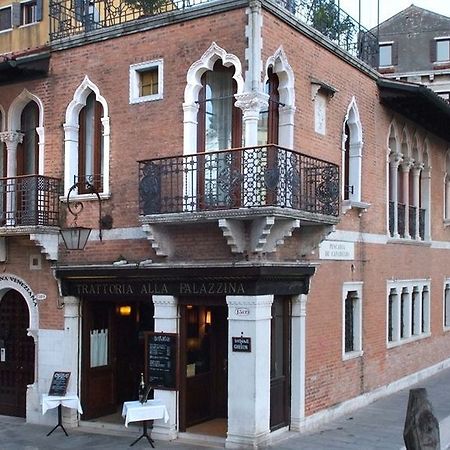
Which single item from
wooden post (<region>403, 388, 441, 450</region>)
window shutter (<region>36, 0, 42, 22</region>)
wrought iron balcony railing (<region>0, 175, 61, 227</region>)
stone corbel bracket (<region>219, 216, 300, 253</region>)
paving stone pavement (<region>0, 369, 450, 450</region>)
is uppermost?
window shutter (<region>36, 0, 42, 22</region>)

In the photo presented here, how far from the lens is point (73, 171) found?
14023mm

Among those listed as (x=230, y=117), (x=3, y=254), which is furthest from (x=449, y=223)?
(x=3, y=254)

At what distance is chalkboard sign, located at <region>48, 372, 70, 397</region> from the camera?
1338cm

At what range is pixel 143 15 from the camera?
45.7ft

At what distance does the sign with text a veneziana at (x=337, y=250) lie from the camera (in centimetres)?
1406

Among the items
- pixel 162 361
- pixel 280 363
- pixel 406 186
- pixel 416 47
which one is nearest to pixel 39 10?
pixel 406 186

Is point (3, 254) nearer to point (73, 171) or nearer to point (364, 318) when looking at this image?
point (73, 171)

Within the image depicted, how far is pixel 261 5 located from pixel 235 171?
8.86 feet

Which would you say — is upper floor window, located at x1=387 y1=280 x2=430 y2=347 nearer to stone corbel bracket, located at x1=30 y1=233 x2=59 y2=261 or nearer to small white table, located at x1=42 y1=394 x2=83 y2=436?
small white table, located at x1=42 y1=394 x2=83 y2=436

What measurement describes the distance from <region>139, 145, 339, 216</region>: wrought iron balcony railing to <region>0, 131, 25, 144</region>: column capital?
3.03m

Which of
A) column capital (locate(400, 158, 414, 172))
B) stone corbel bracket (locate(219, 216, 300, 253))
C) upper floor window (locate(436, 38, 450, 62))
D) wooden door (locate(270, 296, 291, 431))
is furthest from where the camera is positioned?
upper floor window (locate(436, 38, 450, 62))

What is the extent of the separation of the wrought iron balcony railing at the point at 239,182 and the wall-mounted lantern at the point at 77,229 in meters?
1.22

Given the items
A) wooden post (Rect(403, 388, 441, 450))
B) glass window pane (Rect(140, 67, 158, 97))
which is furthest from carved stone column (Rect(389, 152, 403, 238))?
wooden post (Rect(403, 388, 441, 450))

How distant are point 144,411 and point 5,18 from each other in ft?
42.0
